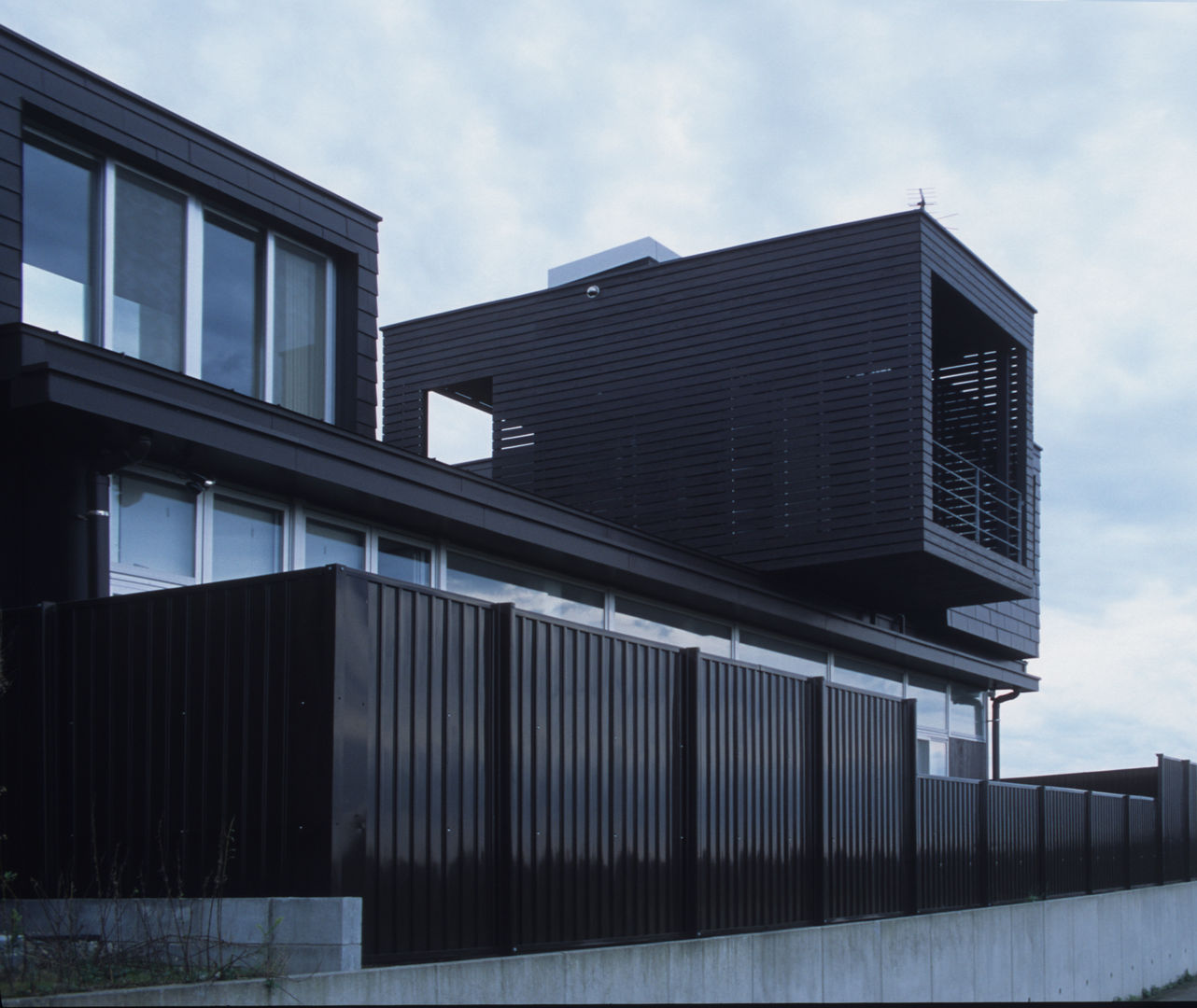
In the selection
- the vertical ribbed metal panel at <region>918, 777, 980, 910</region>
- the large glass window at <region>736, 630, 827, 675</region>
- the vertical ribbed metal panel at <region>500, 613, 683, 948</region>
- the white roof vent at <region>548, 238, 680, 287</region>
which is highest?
the white roof vent at <region>548, 238, 680, 287</region>

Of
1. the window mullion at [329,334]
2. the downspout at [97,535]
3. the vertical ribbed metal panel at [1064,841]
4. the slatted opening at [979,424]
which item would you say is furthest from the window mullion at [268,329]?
the vertical ribbed metal panel at [1064,841]

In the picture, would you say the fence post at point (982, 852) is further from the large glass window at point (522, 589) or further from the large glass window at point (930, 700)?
the large glass window at point (930, 700)

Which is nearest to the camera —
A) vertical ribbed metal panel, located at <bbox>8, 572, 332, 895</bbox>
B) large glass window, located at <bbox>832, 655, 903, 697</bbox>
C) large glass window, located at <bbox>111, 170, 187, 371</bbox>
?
vertical ribbed metal panel, located at <bbox>8, 572, 332, 895</bbox>

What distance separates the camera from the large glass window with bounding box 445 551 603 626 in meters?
14.1

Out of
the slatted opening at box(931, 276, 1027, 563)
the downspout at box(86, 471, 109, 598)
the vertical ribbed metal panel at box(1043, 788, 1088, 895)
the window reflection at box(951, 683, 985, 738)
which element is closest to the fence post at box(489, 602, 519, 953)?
the downspout at box(86, 471, 109, 598)

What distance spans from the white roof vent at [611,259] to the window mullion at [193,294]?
10.8m

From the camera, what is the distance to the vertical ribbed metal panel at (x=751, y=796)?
11.5 meters

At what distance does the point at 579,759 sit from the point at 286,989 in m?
3.25

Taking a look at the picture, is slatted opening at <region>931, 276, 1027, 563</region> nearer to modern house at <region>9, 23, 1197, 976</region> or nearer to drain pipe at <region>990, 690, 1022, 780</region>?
modern house at <region>9, 23, 1197, 976</region>

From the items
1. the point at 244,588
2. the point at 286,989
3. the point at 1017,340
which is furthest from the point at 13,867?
the point at 1017,340

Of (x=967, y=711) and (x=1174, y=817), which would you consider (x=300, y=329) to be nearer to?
(x=967, y=711)

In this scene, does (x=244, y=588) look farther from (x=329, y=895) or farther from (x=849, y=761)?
(x=849, y=761)

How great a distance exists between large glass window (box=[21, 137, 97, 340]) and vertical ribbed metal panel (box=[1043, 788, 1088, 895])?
13.6 m

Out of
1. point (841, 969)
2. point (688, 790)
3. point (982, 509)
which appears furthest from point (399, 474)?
point (982, 509)
